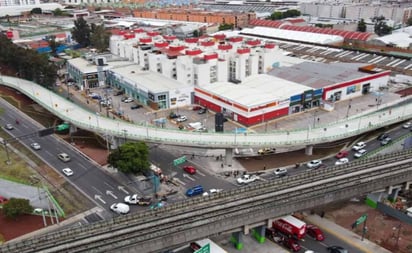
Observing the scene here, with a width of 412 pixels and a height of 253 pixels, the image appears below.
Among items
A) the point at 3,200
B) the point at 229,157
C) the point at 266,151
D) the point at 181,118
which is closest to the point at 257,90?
the point at 181,118

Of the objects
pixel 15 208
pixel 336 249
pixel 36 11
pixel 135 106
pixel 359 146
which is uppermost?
pixel 36 11

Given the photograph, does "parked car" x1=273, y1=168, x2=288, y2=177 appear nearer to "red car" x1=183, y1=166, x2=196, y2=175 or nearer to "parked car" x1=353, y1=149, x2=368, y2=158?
"red car" x1=183, y1=166, x2=196, y2=175

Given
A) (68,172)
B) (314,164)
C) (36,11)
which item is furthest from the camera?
(36,11)

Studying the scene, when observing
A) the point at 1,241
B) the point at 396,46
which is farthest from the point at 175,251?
the point at 396,46

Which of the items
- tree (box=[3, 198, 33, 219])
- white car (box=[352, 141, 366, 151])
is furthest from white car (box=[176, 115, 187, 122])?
tree (box=[3, 198, 33, 219])

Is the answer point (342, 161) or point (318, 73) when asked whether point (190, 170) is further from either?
point (318, 73)

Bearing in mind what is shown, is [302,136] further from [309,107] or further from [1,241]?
[1,241]
